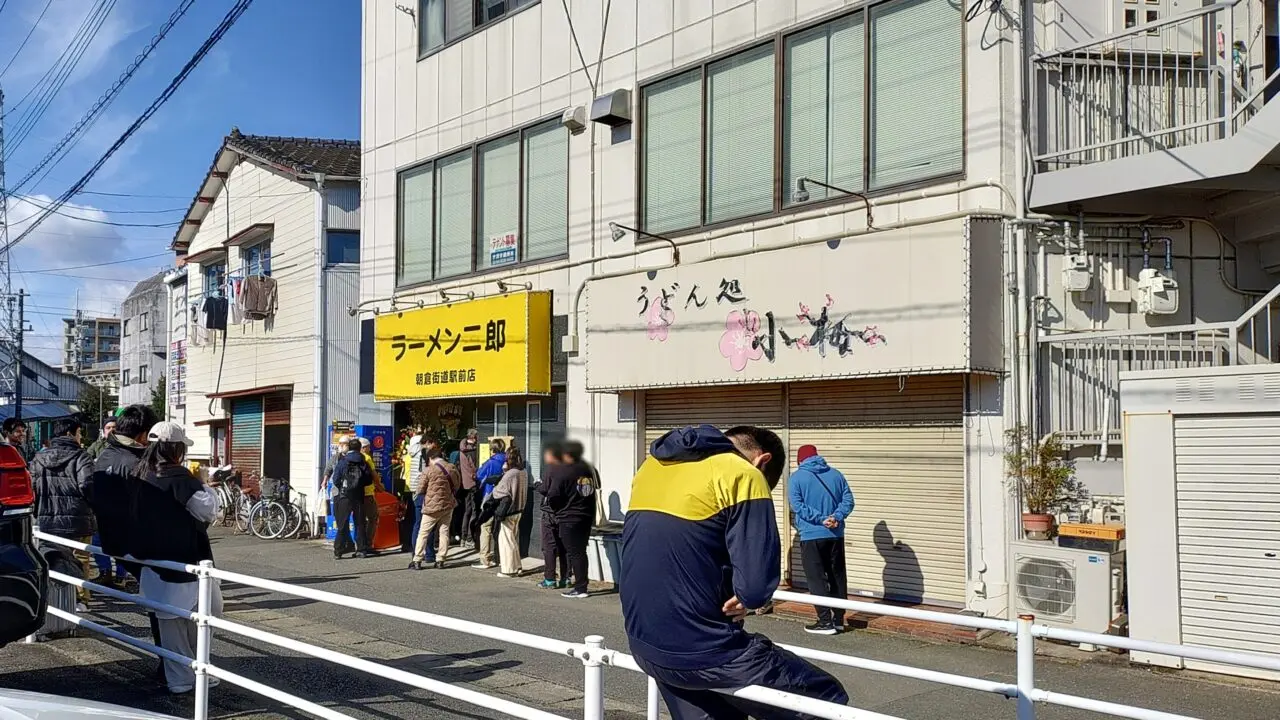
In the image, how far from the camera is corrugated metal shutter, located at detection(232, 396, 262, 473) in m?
24.0

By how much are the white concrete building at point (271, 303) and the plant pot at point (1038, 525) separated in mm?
14423

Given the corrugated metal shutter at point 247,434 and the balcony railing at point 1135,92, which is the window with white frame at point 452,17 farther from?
the corrugated metal shutter at point 247,434

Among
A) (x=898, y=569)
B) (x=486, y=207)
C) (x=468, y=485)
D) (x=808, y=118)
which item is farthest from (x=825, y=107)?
(x=468, y=485)

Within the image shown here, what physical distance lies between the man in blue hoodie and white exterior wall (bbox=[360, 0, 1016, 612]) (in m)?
1.29

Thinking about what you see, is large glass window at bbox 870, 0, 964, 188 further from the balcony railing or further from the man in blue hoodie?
the man in blue hoodie

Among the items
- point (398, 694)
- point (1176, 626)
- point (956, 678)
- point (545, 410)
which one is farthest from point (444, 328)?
point (956, 678)

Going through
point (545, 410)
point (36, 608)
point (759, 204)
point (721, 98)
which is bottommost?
point (36, 608)

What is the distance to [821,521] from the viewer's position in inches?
411

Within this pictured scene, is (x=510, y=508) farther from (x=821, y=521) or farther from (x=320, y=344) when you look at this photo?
(x=320, y=344)

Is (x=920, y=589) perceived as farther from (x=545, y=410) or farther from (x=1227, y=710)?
(x=545, y=410)

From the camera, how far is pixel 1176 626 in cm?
848

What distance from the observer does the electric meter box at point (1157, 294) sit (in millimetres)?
10031

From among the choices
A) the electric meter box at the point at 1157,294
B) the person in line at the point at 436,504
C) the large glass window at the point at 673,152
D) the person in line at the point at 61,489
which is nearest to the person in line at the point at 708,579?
the electric meter box at the point at 1157,294

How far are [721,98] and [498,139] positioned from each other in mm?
4570
